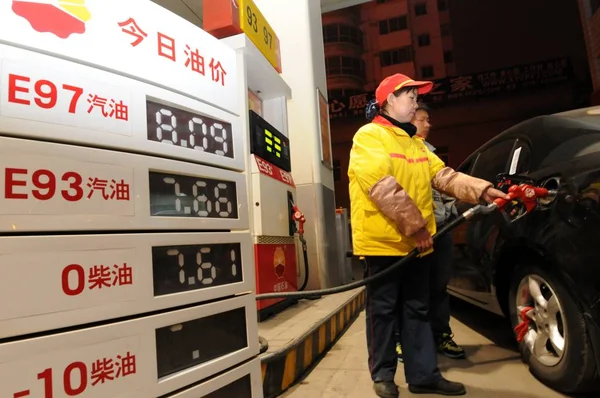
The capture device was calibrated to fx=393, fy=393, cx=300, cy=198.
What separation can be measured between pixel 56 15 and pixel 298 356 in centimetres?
204

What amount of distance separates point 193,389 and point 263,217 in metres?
1.93

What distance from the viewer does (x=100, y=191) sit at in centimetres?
109

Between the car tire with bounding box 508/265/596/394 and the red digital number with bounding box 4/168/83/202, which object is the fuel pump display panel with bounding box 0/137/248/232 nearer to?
the red digital number with bounding box 4/168/83/202

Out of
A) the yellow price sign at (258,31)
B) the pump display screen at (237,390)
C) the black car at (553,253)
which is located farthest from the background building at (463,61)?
the pump display screen at (237,390)

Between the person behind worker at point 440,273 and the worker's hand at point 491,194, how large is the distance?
51 cm

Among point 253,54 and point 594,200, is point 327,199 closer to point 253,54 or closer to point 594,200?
point 253,54

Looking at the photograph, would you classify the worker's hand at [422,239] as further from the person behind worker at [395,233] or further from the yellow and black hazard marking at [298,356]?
the yellow and black hazard marking at [298,356]

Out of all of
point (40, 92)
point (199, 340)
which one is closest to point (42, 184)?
point (40, 92)

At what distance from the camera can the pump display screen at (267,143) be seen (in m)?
3.26

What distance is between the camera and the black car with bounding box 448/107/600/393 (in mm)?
1649

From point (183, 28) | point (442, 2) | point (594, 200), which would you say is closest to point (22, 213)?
point (183, 28)

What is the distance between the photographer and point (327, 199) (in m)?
4.77

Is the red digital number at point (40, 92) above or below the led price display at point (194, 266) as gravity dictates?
above

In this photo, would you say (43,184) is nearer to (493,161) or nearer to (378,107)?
(378,107)
